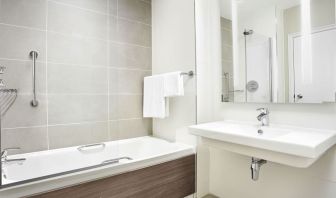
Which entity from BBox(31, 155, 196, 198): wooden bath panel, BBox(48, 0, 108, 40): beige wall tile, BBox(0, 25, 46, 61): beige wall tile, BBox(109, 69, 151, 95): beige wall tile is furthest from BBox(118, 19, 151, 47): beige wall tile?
BBox(31, 155, 196, 198): wooden bath panel

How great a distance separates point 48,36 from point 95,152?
114cm

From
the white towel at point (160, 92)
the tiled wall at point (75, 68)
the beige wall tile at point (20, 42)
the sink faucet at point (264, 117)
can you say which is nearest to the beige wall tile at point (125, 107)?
the tiled wall at point (75, 68)

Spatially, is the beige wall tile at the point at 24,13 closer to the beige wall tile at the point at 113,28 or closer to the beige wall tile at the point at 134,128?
the beige wall tile at the point at 113,28

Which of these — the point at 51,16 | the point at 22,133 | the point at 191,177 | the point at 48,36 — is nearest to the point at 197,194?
the point at 191,177

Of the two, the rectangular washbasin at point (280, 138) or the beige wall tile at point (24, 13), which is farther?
the beige wall tile at point (24, 13)

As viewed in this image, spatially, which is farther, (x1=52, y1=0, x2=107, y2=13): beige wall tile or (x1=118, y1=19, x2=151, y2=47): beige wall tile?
(x1=118, y1=19, x2=151, y2=47): beige wall tile

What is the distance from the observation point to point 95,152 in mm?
1887

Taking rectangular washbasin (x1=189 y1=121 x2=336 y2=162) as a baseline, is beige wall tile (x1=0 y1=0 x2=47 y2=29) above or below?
above

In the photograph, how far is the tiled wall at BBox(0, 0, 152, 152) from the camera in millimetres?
1607

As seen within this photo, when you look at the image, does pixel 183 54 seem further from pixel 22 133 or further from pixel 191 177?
pixel 22 133

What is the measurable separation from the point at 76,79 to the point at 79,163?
0.79m

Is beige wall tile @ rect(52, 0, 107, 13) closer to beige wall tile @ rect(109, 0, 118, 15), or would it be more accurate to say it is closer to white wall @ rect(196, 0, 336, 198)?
beige wall tile @ rect(109, 0, 118, 15)

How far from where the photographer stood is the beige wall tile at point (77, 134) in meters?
1.78

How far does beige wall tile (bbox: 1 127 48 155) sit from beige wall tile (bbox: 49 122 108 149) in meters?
0.06
